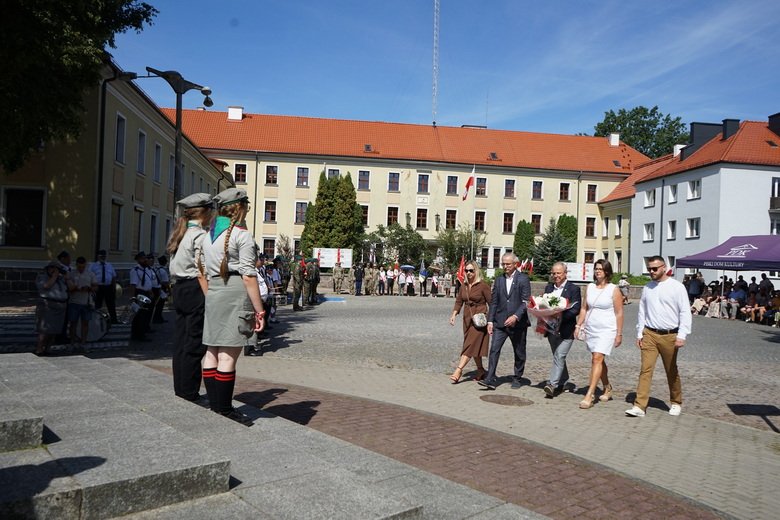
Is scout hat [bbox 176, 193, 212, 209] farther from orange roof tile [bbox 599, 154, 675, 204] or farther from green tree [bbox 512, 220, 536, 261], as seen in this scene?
green tree [bbox 512, 220, 536, 261]

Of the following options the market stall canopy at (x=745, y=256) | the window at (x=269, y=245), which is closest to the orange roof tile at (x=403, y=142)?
the window at (x=269, y=245)

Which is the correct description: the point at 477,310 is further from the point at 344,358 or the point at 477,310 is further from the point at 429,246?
the point at 429,246

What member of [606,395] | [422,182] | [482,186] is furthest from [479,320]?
[482,186]

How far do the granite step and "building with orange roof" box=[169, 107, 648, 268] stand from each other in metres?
56.9

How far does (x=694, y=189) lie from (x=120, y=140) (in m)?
40.0

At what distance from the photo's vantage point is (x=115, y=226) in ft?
87.2

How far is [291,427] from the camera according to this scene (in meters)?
5.24

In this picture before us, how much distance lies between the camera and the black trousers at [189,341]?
5.63 metres

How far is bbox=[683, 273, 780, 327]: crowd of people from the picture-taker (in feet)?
84.0

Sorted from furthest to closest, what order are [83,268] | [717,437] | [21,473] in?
[83,268] < [717,437] < [21,473]

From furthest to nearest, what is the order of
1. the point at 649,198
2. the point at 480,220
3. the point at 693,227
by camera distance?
the point at 480,220
the point at 649,198
the point at 693,227

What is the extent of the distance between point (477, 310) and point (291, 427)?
16.1 feet

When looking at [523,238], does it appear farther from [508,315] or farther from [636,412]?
[636,412]

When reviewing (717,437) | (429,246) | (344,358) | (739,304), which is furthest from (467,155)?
(717,437)
